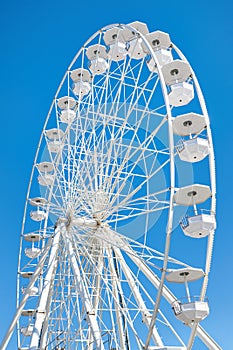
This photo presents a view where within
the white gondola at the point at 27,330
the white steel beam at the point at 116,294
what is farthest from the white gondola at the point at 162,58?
the white gondola at the point at 27,330

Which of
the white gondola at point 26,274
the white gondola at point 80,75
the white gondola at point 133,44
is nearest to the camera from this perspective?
the white gondola at point 133,44

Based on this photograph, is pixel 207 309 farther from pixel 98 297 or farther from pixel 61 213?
pixel 61 213

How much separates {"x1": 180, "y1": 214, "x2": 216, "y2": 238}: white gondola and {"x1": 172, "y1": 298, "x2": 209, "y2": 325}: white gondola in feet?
5.27

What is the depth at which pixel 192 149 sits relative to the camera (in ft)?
44.7

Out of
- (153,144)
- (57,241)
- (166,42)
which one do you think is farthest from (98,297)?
(166,42)

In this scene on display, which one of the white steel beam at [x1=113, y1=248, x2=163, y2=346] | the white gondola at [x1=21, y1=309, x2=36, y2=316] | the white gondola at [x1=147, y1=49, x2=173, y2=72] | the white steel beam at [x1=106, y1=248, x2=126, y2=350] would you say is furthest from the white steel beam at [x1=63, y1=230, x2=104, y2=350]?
the white gondola at [x1=147, y1=49, x2=173, y2=72]

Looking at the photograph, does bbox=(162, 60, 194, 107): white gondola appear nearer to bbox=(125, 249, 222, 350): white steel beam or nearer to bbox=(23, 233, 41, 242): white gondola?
bbox=(125, 249, 222, 350): white steel beam

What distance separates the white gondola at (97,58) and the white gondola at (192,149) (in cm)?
622

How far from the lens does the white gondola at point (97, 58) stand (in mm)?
18828

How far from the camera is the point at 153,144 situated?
1513 cm

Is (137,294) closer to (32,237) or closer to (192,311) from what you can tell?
(192,311)

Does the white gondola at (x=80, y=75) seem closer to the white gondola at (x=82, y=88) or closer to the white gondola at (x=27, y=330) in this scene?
the white gondola at (x=82, y=88)

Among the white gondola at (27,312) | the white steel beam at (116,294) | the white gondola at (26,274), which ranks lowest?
the white steel beam at (116,294)

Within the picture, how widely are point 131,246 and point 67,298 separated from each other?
10.3 ft
